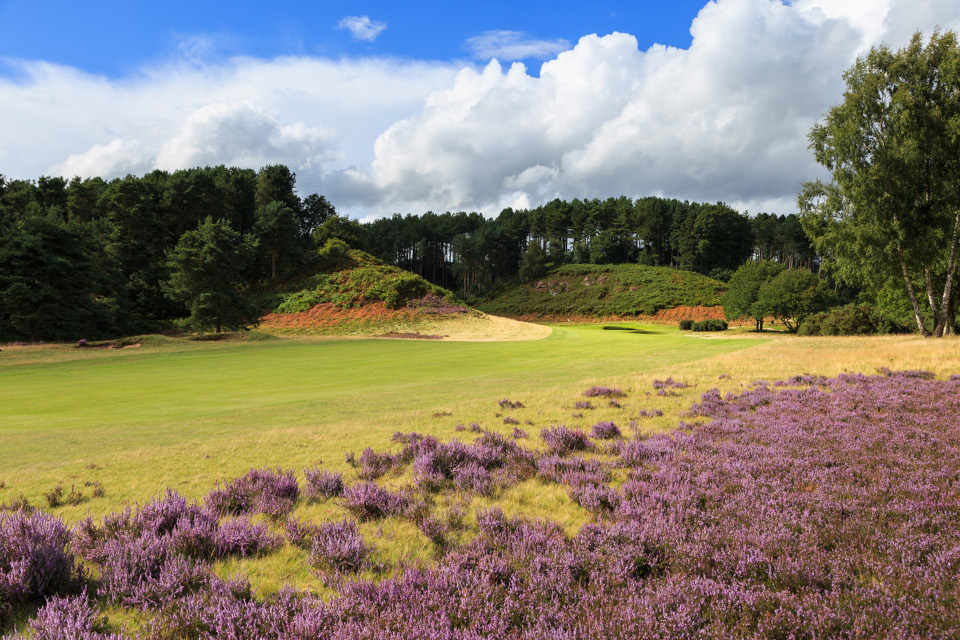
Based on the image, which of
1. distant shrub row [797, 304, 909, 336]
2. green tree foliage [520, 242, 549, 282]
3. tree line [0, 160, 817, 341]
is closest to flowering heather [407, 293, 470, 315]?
tree line [0, 160, 817, 341]

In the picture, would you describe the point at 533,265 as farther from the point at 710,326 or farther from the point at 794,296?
the point at 794,296

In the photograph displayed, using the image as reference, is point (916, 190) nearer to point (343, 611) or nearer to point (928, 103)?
point (928, 103)

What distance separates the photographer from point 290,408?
1393 cm

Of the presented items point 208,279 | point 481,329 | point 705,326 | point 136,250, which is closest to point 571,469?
point 481,329

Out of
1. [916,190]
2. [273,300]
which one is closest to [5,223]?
[273,300]

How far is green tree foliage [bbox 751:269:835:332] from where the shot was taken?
55312 mm

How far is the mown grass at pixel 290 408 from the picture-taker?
248 inches

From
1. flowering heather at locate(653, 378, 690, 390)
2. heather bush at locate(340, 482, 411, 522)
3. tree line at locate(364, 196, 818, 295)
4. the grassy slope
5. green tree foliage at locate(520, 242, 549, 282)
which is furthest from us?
tree line at locate(364, 196, 818, 295)

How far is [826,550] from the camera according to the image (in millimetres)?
4207

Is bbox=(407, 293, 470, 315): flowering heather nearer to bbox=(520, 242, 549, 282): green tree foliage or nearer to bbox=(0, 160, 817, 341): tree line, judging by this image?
bbox=(0, 160, 817, 341): tree line

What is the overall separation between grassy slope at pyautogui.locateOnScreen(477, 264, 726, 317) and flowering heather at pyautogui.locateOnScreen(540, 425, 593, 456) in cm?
7921

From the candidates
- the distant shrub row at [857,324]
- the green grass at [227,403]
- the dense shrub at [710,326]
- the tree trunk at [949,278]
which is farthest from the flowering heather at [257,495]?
the dense shrub at [710,326]

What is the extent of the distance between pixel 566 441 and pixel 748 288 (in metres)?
65.0

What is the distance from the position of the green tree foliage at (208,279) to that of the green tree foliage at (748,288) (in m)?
61.2
